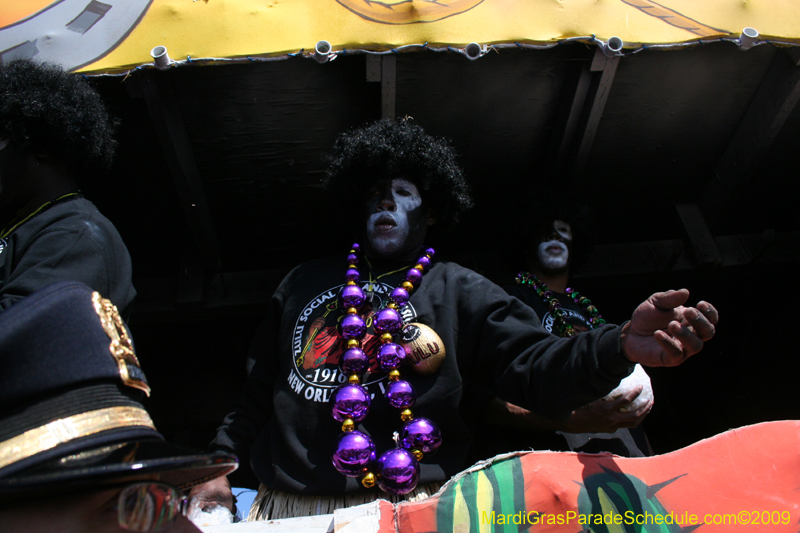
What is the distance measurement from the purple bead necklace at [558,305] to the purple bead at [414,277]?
81 cm

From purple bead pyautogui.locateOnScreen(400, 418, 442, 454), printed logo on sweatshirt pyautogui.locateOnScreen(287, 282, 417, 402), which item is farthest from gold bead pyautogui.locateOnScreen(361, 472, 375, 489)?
printed logo on sweatshirt pyautogui.locateOnScreen(287, 282, 417, 402)

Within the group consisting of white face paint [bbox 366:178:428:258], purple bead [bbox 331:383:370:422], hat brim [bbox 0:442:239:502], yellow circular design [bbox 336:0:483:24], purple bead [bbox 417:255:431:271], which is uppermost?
yellow circular design [bbox 336:0:483:24]

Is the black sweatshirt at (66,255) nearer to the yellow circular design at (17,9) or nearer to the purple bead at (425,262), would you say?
the yellow circular design at (17,9)

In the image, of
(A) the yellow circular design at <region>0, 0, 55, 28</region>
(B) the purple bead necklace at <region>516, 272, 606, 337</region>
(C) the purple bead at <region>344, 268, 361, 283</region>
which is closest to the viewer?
(C) the purple bead at <region>344, 268, 361, 283</region>

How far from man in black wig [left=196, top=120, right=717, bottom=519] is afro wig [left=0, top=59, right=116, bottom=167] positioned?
0.94 meters

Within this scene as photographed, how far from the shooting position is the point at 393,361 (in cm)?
183

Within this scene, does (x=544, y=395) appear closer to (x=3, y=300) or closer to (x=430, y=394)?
(x=430, y=394)

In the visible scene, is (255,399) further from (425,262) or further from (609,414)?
(609,414)

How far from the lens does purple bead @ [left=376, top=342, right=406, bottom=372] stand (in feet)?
6.00

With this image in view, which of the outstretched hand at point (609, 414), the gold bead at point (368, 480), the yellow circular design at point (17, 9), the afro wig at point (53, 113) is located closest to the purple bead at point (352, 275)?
the gold bead at point (368, 480)

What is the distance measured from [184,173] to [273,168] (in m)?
0.39

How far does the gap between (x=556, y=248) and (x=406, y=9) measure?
1375mm

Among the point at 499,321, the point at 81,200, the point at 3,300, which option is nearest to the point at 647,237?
the point at 499,321

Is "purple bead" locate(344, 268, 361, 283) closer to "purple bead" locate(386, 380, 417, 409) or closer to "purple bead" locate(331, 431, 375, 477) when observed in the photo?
"purple bead" locate(386, 380, 417, 409)
